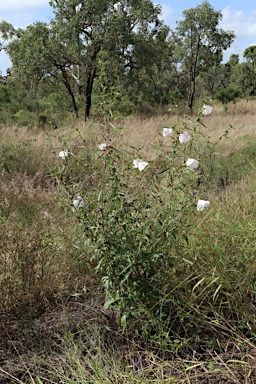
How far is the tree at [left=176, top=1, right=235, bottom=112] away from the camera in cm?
1716

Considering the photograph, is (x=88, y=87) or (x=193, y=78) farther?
(x=193, y=78)

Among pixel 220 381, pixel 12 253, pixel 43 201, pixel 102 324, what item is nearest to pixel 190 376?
pixel 220 381

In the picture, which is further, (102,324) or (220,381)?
(102,324)

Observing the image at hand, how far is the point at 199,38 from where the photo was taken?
1783 centimetres

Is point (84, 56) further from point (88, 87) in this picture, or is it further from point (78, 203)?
point (78, 203)

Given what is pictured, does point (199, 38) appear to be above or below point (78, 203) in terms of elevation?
above

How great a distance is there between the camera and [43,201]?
13.1 ft

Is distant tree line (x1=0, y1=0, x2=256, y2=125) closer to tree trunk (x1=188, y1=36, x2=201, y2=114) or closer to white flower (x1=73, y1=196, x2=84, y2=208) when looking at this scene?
tree trunk (x1=188, y1=36, x2=201, y2=114)

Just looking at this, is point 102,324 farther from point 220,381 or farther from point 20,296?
point 220,381

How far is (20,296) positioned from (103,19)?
11.7 meters

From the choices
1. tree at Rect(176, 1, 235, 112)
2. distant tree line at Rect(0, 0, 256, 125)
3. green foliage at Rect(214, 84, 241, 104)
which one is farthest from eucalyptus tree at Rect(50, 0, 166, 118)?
green foliage at Rect(214, 84, 241, 104)

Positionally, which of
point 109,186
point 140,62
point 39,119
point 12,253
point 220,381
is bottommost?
point 220,381

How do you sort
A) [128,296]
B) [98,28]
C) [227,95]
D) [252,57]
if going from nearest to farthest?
1. [128,296]
2. [98,28]
3. [227,95]
4. [252,57]

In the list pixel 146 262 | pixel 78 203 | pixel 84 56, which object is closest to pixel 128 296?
pixel 146 262
